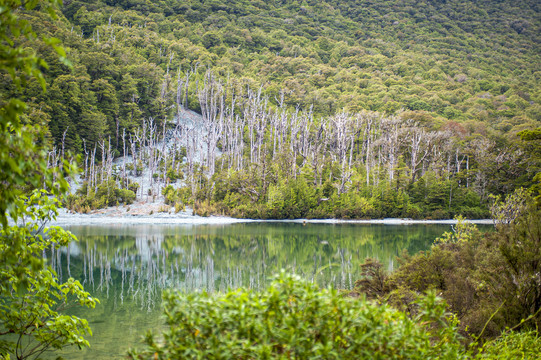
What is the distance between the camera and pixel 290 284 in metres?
2.35

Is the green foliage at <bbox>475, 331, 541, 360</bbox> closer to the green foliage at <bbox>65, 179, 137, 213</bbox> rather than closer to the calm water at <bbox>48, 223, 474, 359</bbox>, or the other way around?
the calm water at <bbox>48, 223, 474, 359</bbox>

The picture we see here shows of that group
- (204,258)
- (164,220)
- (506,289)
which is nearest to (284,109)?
(164,220)

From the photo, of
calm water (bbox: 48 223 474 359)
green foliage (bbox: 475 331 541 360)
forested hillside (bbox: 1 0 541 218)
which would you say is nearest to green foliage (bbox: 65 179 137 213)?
forested hillside (bbox: 1 0 541 218)

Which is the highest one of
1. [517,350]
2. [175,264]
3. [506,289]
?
[517,350]

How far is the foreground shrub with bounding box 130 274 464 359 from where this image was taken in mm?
2223

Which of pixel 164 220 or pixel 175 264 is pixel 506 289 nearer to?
pixel 175 264

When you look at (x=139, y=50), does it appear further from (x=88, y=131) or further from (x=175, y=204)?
(x=175, y=204)

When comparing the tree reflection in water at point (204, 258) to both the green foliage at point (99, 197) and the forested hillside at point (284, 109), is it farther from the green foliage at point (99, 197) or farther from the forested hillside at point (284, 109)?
the green foliage at point (99, 197)

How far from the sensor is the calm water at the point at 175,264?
9812 millimetres

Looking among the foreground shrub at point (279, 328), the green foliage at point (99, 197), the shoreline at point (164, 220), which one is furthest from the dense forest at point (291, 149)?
the shoreline at point (164, 220)

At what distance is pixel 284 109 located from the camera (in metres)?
63.7

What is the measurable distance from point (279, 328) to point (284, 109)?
6278cm

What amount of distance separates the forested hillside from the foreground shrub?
228 inches

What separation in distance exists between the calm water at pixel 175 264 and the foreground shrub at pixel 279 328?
193 inches
